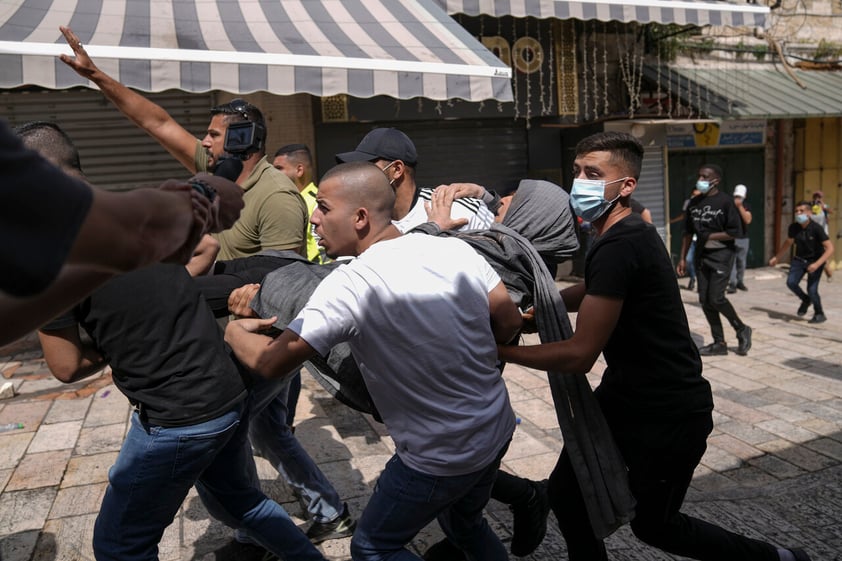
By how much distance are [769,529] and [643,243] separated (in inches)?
73.0

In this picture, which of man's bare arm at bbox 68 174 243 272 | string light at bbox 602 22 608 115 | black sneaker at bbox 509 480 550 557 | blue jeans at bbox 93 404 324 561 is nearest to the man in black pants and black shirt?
string light at bbox 602 22 608 115

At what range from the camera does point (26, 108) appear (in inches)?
320

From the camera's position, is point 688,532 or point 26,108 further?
point 26,108

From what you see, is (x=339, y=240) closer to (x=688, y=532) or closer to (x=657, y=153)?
(x=688, y=532)

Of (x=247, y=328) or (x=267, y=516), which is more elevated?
(x=247, y=328)

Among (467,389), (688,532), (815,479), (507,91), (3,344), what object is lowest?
(815,479)

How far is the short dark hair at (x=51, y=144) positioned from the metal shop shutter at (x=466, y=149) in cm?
751

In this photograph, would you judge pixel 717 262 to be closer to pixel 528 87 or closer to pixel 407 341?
pixel 528 87

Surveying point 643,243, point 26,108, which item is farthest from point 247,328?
point 26,108

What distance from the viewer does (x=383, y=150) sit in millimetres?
2967

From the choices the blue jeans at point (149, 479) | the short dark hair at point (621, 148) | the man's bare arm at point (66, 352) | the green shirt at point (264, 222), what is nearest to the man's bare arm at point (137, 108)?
the green shirt at point (264, 222)

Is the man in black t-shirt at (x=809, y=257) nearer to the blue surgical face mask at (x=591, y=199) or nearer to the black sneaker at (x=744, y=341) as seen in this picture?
the black sneaker at (x=744, y=341)

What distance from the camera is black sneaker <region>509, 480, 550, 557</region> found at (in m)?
2.97

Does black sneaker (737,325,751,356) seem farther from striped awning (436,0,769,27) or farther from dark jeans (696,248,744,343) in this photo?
striped awning (436,0,769,27)
